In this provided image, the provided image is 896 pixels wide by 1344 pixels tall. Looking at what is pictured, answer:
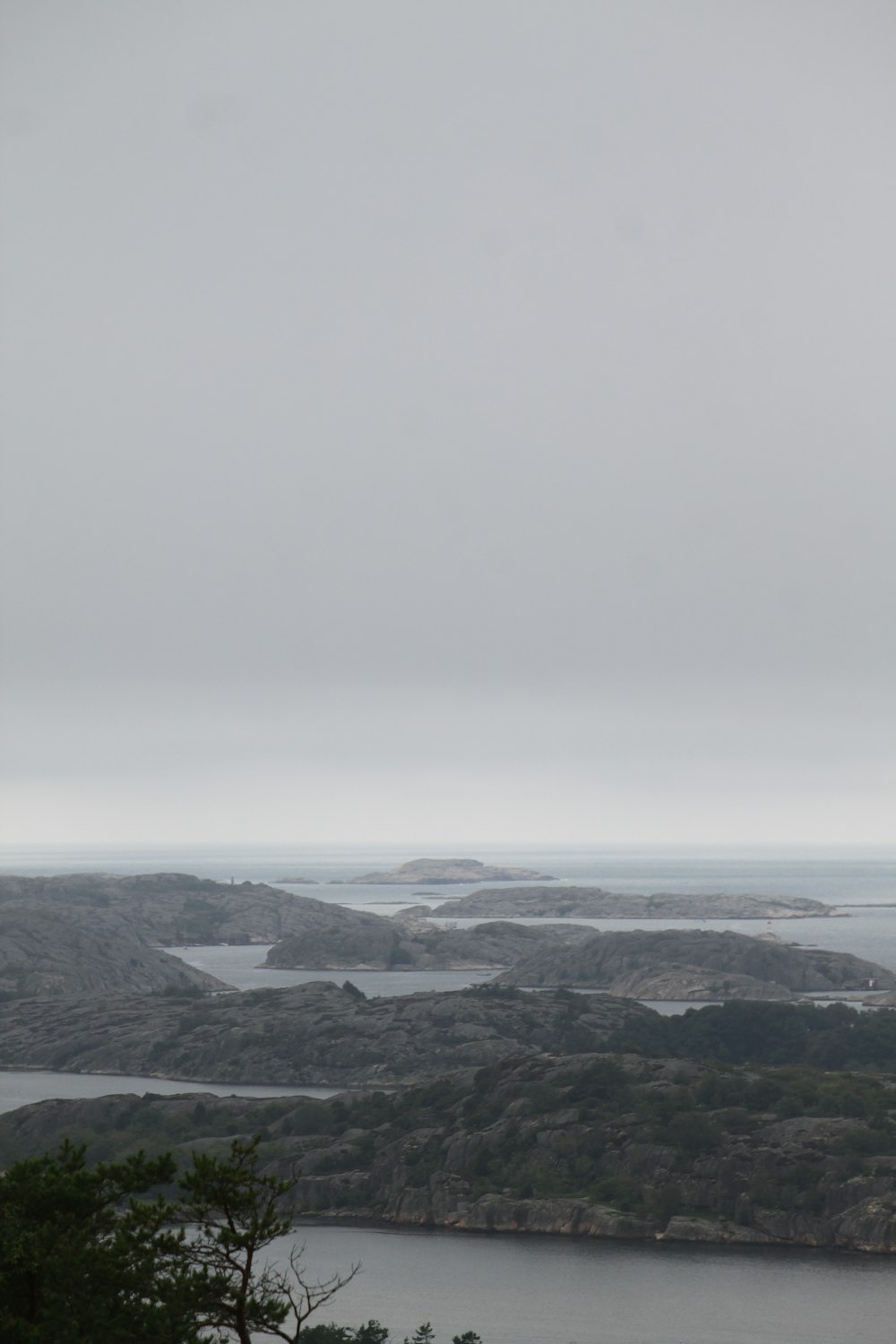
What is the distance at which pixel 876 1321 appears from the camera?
6388 centimetres

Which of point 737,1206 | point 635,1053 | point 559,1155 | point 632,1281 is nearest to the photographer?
point 632,1281

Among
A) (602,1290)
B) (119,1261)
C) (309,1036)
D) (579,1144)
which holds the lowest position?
(309,1036)

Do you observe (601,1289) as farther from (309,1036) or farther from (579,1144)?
(309,1036)

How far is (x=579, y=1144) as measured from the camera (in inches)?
3812

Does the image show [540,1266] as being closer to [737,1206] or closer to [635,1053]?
[737,1206]

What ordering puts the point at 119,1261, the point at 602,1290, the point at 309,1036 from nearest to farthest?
the point at 119,1261 → the point at 602,1290 → the point at 309,1036

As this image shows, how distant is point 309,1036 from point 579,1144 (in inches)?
2723

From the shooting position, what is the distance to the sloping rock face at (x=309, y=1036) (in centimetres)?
15088

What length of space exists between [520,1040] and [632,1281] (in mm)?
82847

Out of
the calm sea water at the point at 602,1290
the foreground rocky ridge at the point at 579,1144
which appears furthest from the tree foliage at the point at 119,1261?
the foreground rocky ridge at the point at 579,1144

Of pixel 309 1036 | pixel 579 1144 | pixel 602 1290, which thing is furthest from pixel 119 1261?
pixel 309 1036

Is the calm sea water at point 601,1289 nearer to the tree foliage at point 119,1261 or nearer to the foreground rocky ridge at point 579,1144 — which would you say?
the foreground rocky ridge at point 579,1144

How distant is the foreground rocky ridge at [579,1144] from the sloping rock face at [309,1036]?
34.6 meters

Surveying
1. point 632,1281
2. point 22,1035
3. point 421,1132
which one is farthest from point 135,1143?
point 22,1035
